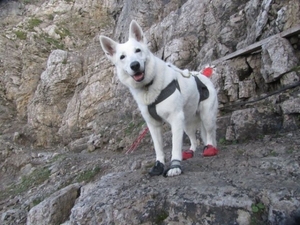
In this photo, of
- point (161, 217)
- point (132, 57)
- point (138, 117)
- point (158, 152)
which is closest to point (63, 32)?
point (138, 117)

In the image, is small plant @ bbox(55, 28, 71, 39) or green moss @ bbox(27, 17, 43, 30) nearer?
small plant @ bbox(55, 28, 71, 39)

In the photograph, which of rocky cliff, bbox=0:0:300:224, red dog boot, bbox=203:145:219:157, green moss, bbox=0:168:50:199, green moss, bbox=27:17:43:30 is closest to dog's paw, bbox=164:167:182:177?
rocky cliff, bbox=0:0:300:224

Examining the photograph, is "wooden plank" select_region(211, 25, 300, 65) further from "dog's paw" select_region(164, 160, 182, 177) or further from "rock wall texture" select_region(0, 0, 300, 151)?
"dog's paw" select_region(164, 160, 182, 177)

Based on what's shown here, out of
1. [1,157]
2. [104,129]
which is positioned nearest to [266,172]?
[104,129]

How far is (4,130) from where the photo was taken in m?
21.8

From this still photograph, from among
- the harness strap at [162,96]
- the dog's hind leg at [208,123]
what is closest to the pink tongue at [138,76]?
the harness strap at [162,96]

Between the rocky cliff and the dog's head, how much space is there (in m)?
1.63

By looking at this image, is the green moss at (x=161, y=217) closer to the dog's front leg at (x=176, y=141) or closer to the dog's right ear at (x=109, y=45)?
the dog's front leg at (x=176, y=141)

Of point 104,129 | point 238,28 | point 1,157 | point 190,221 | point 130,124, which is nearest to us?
point 190,221

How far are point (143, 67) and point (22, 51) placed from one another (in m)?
26.9

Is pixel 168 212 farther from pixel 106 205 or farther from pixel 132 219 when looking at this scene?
pixel 106 205

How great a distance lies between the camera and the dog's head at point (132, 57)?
4.18m

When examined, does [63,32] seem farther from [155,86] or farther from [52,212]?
[155,86]

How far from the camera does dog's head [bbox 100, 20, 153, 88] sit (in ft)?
13.7
